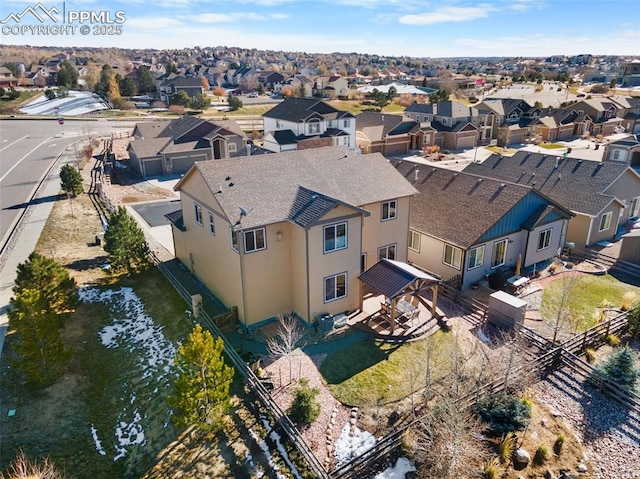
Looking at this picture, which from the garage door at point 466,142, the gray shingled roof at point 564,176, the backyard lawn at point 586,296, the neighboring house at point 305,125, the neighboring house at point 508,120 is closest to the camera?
the backyard lawn at point 586,296

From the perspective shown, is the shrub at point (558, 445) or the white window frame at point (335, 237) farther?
the white window frame at point (335, 237)

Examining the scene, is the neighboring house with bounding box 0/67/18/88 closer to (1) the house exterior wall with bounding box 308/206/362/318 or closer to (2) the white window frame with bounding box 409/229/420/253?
(2) the white window frame with bounding box 409/229/420/253

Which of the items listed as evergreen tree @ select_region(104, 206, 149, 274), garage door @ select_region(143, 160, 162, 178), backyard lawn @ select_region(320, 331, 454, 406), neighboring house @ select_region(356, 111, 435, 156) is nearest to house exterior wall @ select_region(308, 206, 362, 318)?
backyard lawn @ select_region(320, 331, 454, 406)

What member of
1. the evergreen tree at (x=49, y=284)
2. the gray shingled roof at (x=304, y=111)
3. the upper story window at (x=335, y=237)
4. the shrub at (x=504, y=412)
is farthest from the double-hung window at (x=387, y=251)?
the gray shingled roof at (x=304, y=111)

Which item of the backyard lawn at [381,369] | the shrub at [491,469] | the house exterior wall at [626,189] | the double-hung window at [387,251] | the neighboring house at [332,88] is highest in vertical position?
the neighboring house at [332,88]

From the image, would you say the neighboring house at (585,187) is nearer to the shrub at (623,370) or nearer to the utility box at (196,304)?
the shrub at (623,370)

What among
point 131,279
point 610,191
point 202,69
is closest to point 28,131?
point 131,279
